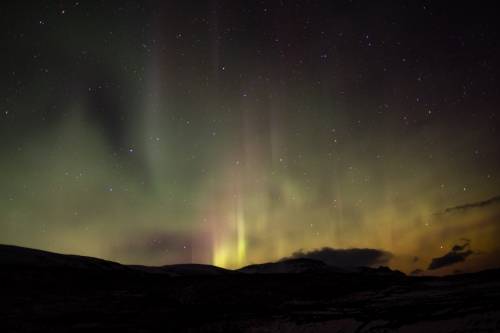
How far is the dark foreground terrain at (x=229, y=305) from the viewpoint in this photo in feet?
35.7

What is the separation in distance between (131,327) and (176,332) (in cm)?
328

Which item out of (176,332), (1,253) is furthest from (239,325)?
(1,253)

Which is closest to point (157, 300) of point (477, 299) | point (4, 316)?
point (4, 316)

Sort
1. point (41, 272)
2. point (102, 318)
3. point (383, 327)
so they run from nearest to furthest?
point (383, 327)
point (102, 318)
point (41, 272)

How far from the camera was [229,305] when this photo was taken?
75.5ft

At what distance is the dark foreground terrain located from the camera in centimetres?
1088

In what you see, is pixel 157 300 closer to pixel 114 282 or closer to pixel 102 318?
pixel 102 318

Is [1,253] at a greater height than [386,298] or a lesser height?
greater

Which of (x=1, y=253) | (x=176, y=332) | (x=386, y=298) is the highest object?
(x=1, y=253)

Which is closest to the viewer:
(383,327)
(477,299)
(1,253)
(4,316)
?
(383,327)

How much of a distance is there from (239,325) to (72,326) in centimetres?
928

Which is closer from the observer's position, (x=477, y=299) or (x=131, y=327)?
(x=477, y=299)

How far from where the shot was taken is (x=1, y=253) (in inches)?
1827

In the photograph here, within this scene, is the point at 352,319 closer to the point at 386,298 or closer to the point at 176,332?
the point at 386,298
